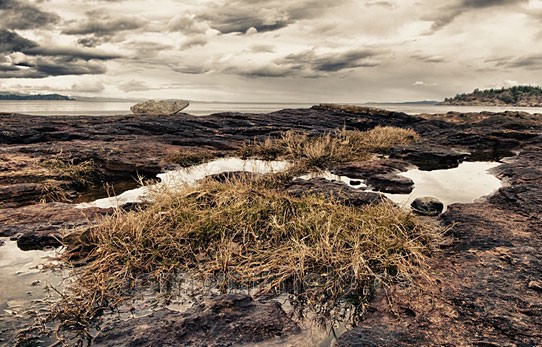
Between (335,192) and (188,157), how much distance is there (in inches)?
272

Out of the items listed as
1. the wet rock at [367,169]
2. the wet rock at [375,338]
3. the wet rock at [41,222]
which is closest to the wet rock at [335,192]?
the wet rock at [367,169]

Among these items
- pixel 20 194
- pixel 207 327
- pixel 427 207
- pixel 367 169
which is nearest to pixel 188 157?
pixel 20 194

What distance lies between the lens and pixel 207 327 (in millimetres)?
3367

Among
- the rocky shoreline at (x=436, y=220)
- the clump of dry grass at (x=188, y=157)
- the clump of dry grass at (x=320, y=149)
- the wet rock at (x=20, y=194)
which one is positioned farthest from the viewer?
the clump of dry grass at (x=188, y=157)

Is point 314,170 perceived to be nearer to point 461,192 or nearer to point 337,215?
point 461,192

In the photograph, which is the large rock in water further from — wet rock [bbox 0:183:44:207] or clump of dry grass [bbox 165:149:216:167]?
wet rock [bbox 0:183:44:207]

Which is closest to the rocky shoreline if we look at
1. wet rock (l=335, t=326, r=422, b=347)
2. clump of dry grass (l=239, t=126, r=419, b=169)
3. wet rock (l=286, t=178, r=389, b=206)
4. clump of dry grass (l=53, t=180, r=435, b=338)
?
wet rock (l=335, t=326, r=422, b=347)

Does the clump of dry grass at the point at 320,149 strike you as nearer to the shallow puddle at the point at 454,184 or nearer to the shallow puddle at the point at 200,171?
the shallow puddle at the point at 200,171

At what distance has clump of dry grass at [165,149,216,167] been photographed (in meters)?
12.5

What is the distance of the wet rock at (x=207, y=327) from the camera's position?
318 centimetres

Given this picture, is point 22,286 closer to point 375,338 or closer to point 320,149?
point 375,338

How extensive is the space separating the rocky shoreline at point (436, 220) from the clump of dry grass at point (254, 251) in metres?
0.43

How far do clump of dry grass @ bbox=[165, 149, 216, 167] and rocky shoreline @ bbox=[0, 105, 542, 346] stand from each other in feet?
1.10

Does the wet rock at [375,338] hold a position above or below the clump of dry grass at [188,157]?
below
